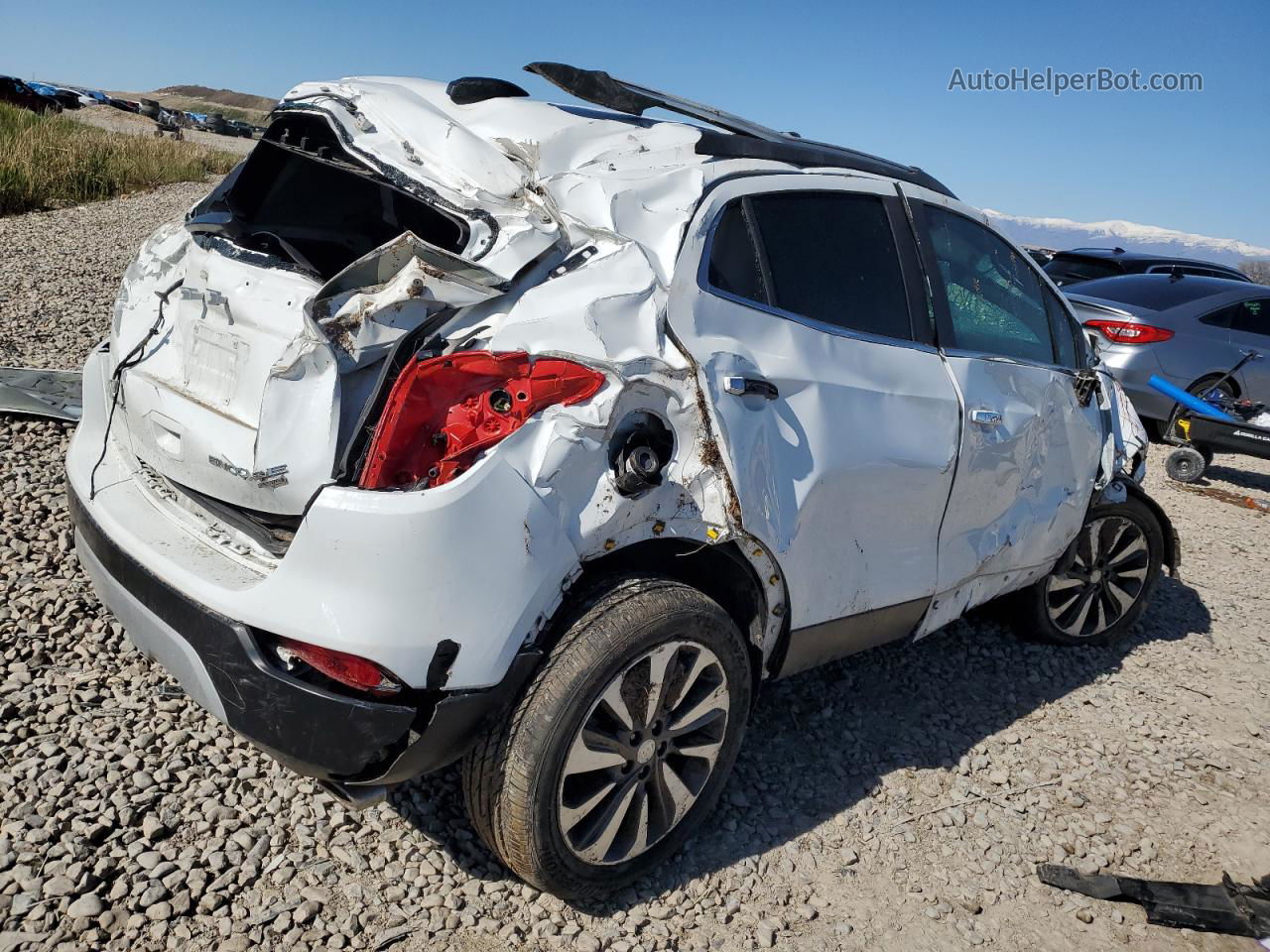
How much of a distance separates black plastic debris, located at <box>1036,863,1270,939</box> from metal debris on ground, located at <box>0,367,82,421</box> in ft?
15.5

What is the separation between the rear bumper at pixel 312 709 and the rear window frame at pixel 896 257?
1.14m

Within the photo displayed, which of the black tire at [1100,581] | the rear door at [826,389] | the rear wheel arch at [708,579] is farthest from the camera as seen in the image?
the black tire at [1100,581]

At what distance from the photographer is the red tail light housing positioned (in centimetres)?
895

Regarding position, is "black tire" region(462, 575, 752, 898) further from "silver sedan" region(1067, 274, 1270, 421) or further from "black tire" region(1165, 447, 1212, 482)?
"silver sedan" region(1067, 274, 1270, 421)

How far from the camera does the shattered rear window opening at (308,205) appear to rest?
300 cm

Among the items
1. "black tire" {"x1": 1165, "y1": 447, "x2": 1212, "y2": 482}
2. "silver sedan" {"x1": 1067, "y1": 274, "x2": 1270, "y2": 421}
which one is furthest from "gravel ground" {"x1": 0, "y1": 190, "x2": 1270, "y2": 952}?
"silver sedan" {"x1": 1067, "y1": 274, "x2": 1270, "y2": 421}

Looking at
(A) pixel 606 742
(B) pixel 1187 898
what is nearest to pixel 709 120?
(A) pixel 606 742

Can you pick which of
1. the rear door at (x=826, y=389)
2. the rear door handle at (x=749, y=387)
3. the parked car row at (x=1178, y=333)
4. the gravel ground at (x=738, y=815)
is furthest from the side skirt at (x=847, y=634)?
the parked car row at (x=1178, y=333)

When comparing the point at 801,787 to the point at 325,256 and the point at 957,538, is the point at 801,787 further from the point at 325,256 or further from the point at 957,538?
the point at 325,256

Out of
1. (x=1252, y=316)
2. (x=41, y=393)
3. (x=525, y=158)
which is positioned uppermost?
(x=525, y=158)

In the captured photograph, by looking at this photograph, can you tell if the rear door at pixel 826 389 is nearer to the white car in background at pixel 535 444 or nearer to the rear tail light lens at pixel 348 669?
the white car in background at pixel 535 444

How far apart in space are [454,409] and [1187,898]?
8.74 ft

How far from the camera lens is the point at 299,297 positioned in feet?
7.71

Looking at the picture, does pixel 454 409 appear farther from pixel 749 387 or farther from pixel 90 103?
pixel 90 103
